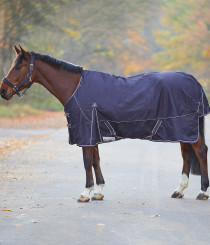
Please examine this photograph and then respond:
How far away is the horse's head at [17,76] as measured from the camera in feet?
28.3

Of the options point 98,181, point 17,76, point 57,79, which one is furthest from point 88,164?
point 17,76

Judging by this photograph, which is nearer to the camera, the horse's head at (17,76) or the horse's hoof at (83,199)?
the horse's hoof at (83,199)

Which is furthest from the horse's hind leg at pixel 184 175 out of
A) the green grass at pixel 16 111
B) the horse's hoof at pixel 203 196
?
the green grass at pixel 16 111

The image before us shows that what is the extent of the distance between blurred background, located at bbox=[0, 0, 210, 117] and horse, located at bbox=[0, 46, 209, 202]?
15729 mm

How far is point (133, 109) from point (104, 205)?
128 cm

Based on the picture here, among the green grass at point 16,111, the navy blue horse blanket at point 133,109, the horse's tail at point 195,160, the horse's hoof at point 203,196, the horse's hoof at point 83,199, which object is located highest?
the navy blue horse blanket at point 133,109

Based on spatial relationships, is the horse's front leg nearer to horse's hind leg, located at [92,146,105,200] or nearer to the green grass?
horse's hind leg, located at [92,146,105,200]

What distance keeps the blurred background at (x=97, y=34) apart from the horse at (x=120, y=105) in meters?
15.7

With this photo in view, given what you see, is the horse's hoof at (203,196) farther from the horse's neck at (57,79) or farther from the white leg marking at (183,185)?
the horse's neck at (57,79)

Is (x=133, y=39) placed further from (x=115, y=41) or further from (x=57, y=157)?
(x=57, y=157)

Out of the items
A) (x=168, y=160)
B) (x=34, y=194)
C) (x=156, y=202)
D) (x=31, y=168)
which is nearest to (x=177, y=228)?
(x=156, y=202)

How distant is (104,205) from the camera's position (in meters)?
8.20

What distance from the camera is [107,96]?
335 inches

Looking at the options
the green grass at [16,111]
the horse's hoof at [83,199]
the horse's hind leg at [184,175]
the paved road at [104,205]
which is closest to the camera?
the paved road at [104,205]
